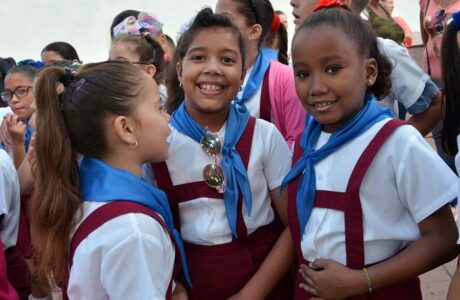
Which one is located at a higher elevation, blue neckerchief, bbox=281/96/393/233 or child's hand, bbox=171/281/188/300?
blue neckerchief, bbox=281/96/393/233

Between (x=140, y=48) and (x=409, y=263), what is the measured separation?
2.12 meters

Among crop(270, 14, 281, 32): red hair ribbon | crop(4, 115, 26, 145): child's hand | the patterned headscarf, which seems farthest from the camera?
the patterned headscarf

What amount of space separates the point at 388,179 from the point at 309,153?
27 cm

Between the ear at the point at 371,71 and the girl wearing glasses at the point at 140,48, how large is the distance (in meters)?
1.46

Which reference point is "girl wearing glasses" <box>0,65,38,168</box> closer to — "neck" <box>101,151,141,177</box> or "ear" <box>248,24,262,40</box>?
"ear" <box>248,24,262,40</box>

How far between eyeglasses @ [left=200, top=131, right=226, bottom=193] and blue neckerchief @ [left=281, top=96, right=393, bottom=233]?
221 mm

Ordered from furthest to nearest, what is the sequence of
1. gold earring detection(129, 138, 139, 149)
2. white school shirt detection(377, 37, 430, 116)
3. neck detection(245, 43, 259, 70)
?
neck detection(245, 43, 259, 70) → white school shirt detection(377, 37, 430, 116) → gold earring detection(129, 138, 139, 149)

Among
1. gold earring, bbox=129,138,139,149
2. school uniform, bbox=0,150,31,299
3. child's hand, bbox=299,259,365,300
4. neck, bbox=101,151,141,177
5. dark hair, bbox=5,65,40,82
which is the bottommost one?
school uniform, bbox=0,150,31,299

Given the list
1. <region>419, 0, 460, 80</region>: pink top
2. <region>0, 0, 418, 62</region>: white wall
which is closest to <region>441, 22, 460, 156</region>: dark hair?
<region>419, 0, 460, 80</region>: pink top

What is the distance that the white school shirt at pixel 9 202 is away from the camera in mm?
2340

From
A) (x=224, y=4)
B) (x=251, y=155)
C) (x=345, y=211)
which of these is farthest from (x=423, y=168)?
(x=224, y=4)

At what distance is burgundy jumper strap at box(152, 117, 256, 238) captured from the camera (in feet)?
6.01

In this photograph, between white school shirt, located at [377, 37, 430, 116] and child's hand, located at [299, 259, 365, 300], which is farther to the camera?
white school shirt, located at [377, 37, 430, 116]

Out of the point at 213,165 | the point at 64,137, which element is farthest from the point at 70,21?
the point at 64,137
